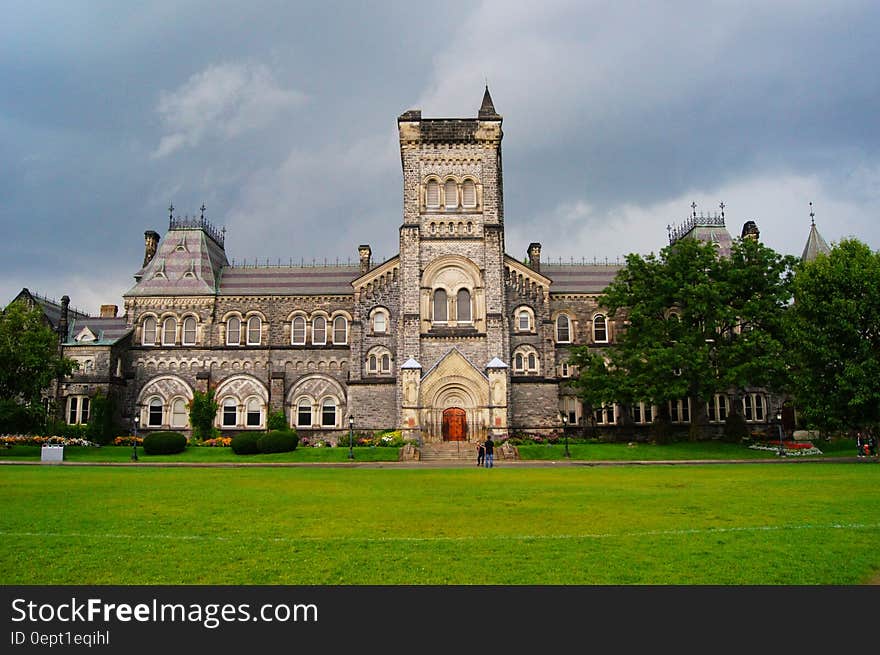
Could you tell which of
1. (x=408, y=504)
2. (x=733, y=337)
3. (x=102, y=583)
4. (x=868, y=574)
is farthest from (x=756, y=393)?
(x=102, y=583)

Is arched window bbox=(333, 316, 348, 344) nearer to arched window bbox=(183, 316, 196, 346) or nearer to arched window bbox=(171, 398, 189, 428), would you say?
arched window bbox=(183, 316, 196, 346)

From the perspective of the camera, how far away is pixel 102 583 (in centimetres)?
968

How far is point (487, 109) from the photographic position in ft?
179

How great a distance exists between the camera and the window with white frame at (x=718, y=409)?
55938 millimetres

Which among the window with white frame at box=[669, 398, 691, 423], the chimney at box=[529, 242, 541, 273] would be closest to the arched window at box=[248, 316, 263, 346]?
the chimney at box=[529, 242, 541, 273]

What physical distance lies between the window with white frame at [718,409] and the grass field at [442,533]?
3333 centimetres

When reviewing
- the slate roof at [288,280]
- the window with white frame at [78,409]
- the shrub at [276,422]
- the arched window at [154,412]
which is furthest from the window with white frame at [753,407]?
the window with white frame at [78,409]

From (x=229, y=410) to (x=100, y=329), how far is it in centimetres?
1244

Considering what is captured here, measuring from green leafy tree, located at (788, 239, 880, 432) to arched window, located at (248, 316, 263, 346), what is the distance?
1527 inches

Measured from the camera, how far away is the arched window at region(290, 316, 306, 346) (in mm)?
57906

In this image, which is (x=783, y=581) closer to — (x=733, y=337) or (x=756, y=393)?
(x=733, y=337)

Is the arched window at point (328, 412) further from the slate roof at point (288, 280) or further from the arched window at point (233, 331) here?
the slate roof at point (288, 280)

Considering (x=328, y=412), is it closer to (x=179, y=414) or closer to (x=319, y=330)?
(x=319, y=330)

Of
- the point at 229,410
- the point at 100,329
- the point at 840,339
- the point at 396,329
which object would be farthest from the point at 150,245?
the point at 840,339
